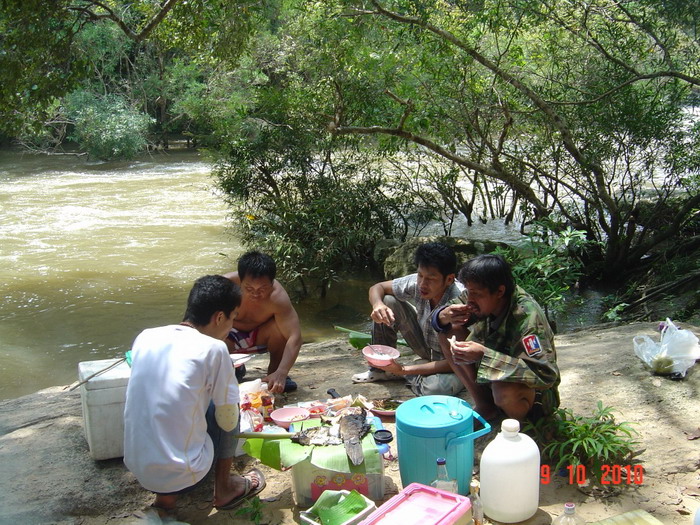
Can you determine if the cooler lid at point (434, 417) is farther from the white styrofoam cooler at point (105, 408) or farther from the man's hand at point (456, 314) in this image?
the white styrofoam cooler at point (105, 408)

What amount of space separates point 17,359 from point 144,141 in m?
13.4

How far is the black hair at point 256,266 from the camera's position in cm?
374

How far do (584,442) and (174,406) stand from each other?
67.3 inches

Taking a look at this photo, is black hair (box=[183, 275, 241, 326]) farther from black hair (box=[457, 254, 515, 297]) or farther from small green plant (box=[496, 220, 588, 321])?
small green plant (box=[496, 220, 588, 321])

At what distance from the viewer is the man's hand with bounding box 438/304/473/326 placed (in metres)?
3.22

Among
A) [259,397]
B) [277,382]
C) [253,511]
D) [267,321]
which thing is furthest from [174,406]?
[267,321]

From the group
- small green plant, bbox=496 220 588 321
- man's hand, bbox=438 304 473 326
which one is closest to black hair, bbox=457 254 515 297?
man's hand, bbox=438 304 473 326

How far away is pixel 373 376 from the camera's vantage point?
13.4ft

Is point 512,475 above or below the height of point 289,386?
above

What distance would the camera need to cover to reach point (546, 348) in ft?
9.56

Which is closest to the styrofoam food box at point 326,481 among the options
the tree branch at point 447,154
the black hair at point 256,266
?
the black hair at point 256,266

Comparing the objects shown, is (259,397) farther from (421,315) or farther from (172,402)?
(421,315)

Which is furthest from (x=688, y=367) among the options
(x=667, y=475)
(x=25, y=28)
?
(x=25, y=28)

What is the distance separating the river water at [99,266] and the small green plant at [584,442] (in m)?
4.14
